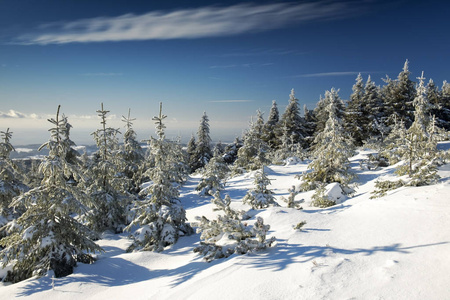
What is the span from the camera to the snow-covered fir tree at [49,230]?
775 cm

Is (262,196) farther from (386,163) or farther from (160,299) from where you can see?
(386,163)

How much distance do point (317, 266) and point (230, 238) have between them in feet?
9.19

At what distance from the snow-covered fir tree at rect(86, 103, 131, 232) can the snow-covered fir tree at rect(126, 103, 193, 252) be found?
13.3ft

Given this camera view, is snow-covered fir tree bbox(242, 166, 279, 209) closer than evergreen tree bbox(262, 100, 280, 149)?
Yes

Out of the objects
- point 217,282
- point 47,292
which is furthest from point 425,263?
point 47,292

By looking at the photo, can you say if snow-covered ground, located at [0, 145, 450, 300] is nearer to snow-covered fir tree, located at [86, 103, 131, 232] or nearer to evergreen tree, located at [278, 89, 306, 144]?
snow-covered fir tree, located at [86, 103, 131, 232]

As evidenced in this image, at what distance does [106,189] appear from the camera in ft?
48.1

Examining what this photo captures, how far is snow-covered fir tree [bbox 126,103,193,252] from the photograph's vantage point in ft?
33.2

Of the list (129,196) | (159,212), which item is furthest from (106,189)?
(159,212)

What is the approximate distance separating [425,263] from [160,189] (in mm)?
9107

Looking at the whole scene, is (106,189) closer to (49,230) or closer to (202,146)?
(49,230)

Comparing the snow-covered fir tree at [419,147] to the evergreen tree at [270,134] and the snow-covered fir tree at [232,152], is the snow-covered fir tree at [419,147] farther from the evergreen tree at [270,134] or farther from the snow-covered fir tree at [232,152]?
the snow-covered fir tree at [232,152]

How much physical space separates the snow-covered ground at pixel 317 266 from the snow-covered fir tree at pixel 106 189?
582 centimetres

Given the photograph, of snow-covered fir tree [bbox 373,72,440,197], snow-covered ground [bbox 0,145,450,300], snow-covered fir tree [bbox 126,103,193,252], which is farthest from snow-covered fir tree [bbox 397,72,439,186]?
snow-covered fir tree [bbox 126,103,193,252]
